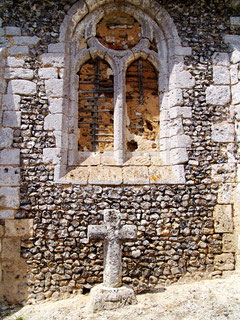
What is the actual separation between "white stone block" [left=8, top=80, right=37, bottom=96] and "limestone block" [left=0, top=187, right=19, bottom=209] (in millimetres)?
1599

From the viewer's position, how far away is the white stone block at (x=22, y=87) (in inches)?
195

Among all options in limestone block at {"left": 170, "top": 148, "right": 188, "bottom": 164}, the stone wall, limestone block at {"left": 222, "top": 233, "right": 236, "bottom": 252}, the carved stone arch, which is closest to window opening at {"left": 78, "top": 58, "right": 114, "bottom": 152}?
the carved stone arch

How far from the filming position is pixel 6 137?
4.79m

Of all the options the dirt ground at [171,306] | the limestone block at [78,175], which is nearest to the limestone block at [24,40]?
the limestone block at [78,175]

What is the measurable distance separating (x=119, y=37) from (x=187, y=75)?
155cm

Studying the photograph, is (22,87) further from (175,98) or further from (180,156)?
(180,156)

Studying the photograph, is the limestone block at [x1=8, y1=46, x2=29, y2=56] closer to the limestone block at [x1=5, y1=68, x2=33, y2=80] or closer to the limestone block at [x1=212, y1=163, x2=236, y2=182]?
the limestone block at [x1=5, y1=68, x2=33, y2=80]

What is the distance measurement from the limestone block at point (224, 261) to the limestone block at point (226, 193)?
83 cm

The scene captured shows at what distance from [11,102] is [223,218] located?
3904 millimetres

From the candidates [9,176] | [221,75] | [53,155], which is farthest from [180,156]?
[9,176]

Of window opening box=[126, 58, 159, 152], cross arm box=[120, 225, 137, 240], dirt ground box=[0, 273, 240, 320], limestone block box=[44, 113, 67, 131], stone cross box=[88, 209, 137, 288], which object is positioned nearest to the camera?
dirt ground box=[0, 273, 240, 320]

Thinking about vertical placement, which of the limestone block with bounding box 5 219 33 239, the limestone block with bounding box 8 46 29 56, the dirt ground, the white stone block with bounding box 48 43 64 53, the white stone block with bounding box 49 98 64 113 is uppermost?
the white stone block with bounding box 48 43 64 53

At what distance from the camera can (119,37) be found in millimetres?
5703

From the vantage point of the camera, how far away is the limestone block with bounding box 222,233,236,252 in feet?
15.4
